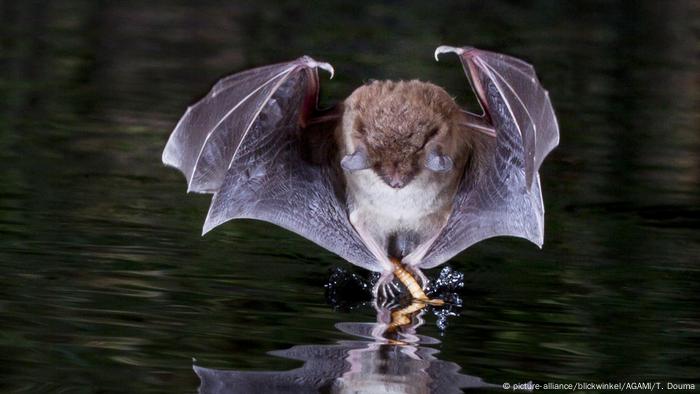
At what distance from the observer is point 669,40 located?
17.7 metres

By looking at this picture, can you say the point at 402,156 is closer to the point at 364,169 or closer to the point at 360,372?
the point at 364,169

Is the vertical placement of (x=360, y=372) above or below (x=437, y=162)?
below

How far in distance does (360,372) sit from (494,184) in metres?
2.25

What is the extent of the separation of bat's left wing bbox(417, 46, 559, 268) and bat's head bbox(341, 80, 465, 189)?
0.24m

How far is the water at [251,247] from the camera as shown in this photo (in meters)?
5.59

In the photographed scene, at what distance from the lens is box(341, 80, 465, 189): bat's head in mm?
6586

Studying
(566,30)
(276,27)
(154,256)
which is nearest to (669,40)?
(566,30)

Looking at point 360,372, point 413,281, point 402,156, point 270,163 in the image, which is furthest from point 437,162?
point 360,372

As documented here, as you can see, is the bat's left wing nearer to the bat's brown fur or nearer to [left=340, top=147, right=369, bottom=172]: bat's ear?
the bat's brown fur

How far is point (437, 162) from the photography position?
651 cm

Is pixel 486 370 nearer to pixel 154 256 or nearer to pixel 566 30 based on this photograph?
pixel 154 256

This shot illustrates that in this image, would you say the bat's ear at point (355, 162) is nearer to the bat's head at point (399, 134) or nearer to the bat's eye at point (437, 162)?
the bat's head at point (399, 134)

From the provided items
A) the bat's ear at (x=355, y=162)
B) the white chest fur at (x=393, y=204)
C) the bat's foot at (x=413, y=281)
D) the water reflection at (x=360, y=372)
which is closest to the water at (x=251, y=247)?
the water reflection at (x=360, y=372)

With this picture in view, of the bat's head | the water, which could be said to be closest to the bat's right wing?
the water
